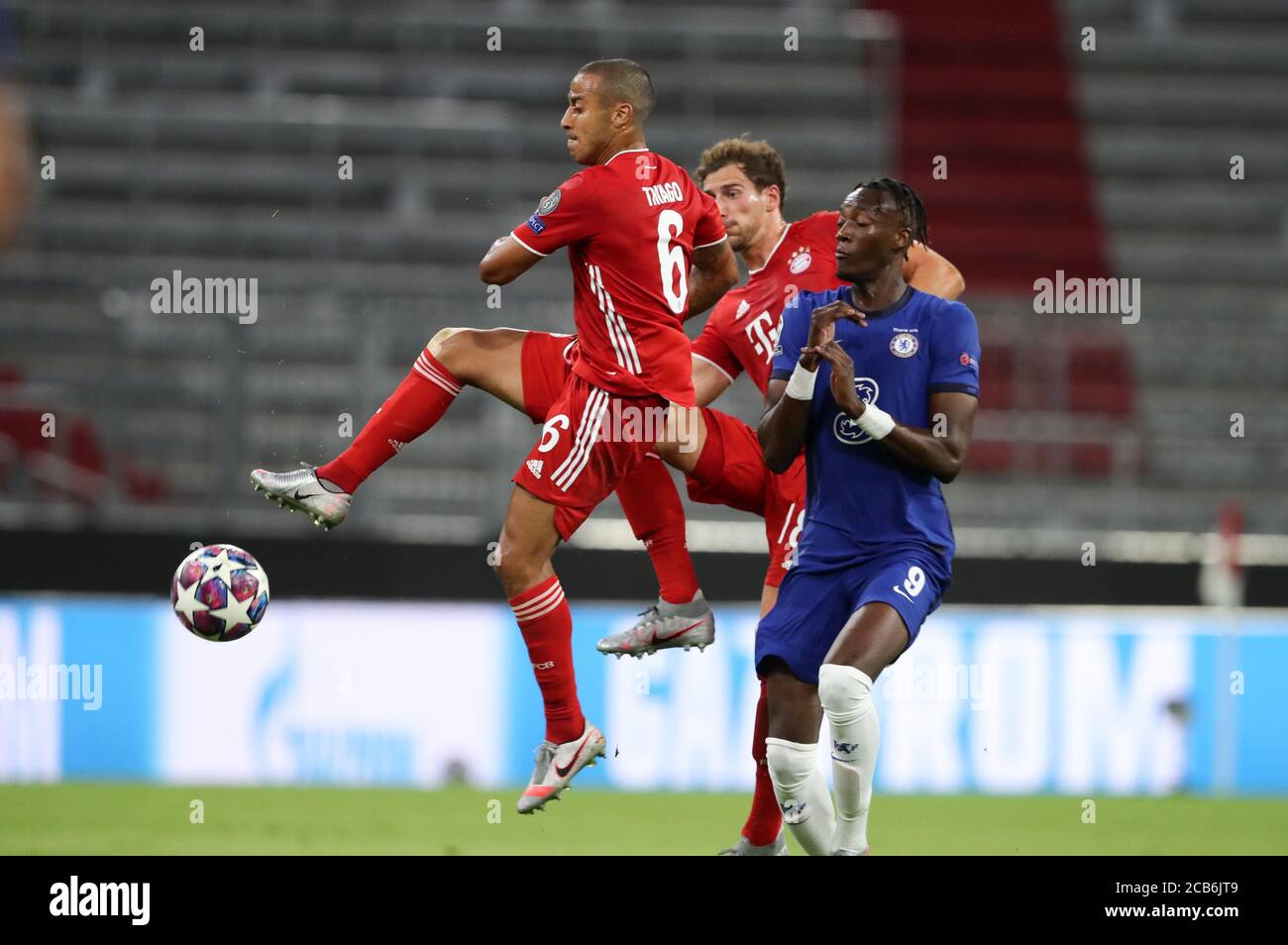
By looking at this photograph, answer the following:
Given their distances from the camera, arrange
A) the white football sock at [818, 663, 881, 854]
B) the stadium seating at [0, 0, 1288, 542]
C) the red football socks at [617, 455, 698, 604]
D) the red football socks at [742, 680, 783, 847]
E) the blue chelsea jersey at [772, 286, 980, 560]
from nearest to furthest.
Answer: the white football sock at [818, 663, 881, 854], the blue chelsea jersey at [772, 286, 980, 560], the red football socks at [742, 680, 783, 847], the red football socks at [617, 455, 698, 604], the stadium seating at [0, 0, 1288, 542]

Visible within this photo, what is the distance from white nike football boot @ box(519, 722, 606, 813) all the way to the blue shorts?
0.76 meters

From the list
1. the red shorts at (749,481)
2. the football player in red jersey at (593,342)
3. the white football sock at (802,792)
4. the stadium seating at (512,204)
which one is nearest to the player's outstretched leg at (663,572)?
the red shorts at (749,481)

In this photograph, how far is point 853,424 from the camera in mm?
5430

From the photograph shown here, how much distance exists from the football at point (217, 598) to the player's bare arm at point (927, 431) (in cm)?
219

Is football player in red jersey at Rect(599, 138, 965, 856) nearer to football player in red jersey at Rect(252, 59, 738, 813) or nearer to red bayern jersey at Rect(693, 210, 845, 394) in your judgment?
red bayern jersey at Rect(693, 210, 845, 394)

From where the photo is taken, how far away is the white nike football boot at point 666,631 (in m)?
6.32

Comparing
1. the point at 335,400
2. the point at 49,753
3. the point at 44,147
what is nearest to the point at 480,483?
the point at 335,400

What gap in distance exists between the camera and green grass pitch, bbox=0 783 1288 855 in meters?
6.58

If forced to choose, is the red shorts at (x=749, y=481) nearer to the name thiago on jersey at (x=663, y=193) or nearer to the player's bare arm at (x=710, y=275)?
the player's bare arm at (x=710, y=275)

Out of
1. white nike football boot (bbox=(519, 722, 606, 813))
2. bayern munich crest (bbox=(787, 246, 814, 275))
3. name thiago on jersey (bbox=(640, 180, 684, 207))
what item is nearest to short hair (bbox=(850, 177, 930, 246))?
name thiago on jersey (bbox=(640, 180, 684, 207))

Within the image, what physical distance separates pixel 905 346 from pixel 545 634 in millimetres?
1526

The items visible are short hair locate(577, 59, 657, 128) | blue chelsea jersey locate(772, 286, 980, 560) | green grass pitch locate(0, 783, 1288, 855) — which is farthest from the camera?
green grass pitch locate(0, 783, 1288, 855)

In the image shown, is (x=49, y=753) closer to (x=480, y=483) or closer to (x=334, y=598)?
(x=334, y=598)

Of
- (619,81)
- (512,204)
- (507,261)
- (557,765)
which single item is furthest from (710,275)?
(512,204)
